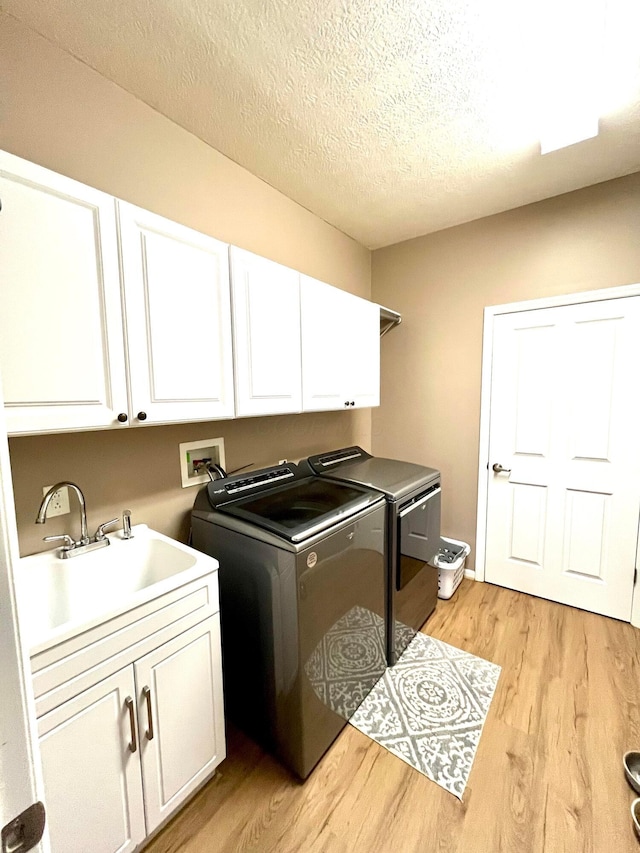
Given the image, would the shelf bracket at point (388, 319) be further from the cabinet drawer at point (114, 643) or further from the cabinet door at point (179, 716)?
the cabinet door at point (179, 716)

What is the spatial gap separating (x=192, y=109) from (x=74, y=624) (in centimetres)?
198

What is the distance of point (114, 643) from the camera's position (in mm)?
1028

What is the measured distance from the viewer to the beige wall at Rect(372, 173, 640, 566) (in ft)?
7.04

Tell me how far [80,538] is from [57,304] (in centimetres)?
86

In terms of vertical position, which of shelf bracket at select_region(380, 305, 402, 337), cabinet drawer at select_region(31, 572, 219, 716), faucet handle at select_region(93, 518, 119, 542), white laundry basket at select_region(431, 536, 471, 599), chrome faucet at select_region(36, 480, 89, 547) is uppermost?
shelf bracket at select_region(380, 305, 402, 337)

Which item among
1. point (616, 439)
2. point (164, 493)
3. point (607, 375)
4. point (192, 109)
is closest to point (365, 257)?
point (192, 109)

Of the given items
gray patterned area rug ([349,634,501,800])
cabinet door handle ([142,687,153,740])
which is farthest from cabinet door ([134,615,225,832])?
gray patterned area rug ([349,634,501,800])

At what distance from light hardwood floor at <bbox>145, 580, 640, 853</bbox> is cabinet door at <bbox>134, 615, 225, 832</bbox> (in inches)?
6.6

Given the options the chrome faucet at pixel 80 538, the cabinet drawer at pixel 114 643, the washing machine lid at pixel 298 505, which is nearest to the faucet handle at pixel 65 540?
the chrome faucet at pixel 80 538

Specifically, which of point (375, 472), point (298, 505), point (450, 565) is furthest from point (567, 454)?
point (298, 505)

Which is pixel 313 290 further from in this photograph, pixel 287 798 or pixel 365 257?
pixel 287 798

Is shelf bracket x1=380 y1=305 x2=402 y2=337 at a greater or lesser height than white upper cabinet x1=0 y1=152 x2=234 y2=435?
greater

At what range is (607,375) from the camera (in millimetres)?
2184

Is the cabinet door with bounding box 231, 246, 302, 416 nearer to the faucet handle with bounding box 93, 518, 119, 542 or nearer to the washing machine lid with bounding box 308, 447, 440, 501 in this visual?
the washing machine lid with bounding box 308, 447, 440, 501
